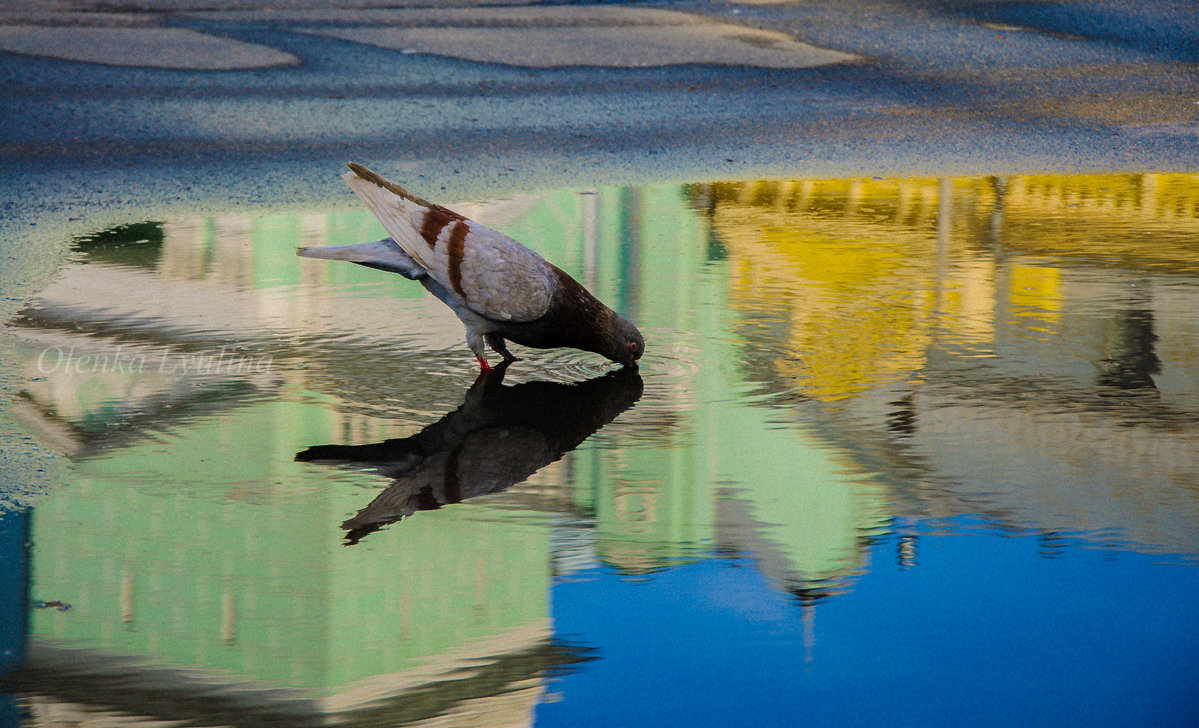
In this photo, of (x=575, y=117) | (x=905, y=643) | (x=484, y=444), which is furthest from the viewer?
(x=575, y=117)

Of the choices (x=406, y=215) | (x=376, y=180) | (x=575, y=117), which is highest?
(x=575, y=117)

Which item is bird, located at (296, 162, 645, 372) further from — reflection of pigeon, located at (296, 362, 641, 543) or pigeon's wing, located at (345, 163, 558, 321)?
reflection of pigeon, located at (296, 362, 641, 543)

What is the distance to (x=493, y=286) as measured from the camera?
4.29 meters

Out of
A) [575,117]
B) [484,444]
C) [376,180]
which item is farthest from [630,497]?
[575,117]

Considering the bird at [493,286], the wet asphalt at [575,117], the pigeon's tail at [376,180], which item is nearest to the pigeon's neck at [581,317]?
the bird at [493,286]

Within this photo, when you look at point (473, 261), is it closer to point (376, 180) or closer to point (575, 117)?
point (376, 180)

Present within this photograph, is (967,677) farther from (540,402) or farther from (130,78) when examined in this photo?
(130,78)

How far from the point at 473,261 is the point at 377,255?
0.44 meters

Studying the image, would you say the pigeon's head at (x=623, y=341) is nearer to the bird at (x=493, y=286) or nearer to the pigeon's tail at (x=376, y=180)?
the bird at (x=493, y=286)

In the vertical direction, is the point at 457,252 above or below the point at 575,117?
below

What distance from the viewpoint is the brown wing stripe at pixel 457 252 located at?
4352 mm

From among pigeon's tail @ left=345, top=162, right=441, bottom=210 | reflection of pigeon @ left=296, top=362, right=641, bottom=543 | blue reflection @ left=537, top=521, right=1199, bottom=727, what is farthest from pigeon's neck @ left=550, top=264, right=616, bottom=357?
blue reflection @ left=537, top=521, right=1199, bottom=727

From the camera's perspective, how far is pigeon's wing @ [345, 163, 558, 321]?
4277 millimetres

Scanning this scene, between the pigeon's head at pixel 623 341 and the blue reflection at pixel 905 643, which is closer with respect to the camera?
the blue reflection at pixel 905 643
